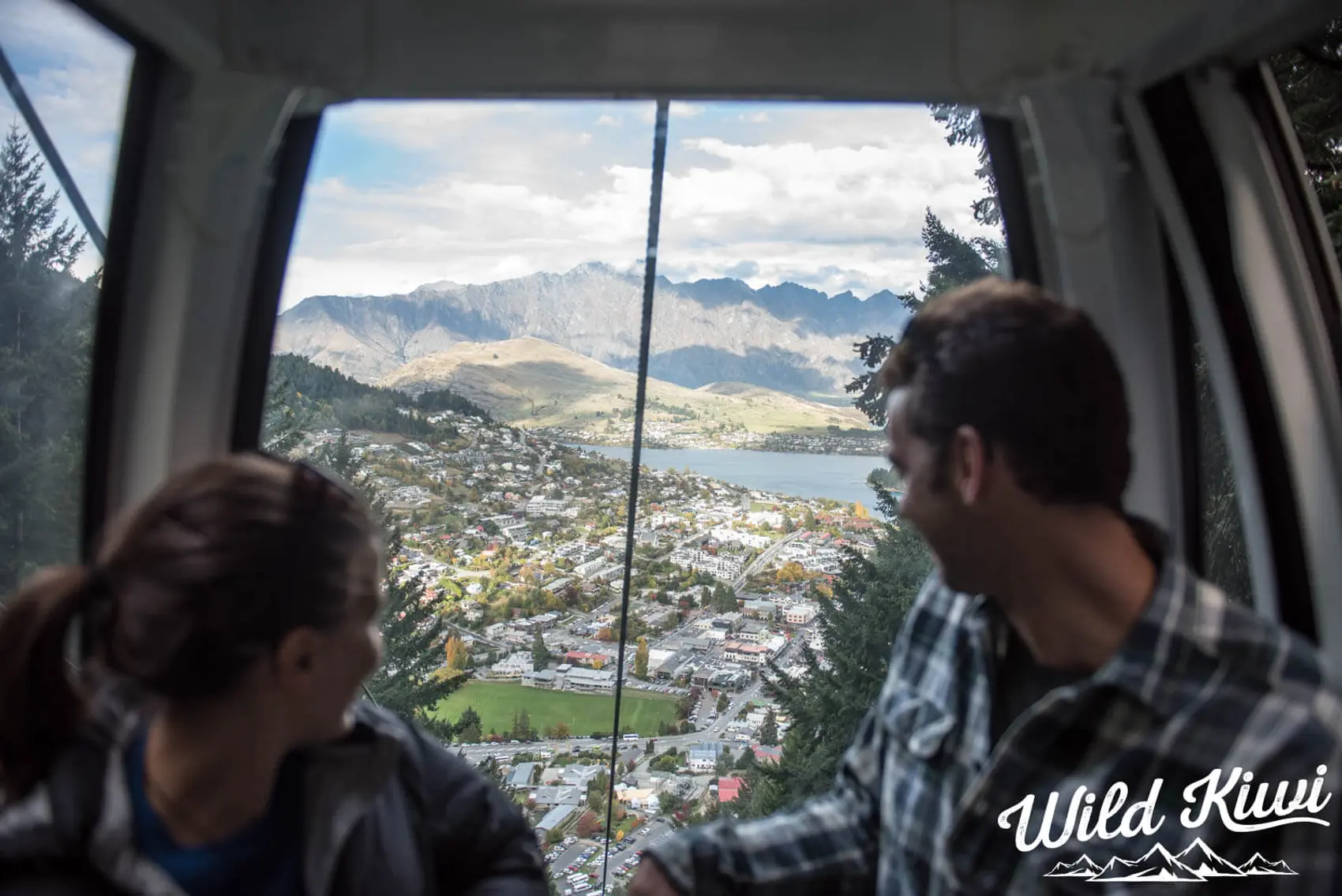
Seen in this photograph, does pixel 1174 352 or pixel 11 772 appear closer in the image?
pixel 11 772

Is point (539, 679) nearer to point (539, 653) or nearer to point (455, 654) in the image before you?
point (539, 653)

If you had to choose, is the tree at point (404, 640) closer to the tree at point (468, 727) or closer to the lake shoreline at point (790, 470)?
the tree at point (468, 727)

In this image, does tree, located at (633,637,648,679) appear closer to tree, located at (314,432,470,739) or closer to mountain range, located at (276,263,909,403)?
tree, located at (314,432,470,739)

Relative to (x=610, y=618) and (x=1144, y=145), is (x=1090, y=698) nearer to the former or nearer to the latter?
(x=1144, y=145)

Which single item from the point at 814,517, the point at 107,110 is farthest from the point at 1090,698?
the point at 107,110

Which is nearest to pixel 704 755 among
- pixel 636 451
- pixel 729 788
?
pixel 729 788

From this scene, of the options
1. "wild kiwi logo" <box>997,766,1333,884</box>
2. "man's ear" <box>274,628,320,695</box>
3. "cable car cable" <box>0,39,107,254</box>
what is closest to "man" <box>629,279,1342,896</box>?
"wild kiwi logo" <box>997,766,1333,884</box>
